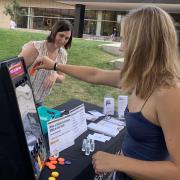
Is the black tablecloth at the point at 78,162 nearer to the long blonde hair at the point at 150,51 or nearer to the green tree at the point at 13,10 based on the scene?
the long blonde hair at the point at 150,51

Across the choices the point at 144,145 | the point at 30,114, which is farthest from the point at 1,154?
the point at 144,145

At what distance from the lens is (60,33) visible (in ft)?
9.97

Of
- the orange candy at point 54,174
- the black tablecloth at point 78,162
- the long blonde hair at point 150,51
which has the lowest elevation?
the black tablecloth at point 78,162

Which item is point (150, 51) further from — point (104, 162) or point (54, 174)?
point (54, 174)

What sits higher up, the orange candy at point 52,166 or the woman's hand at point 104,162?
the woman's hand at point 104,162

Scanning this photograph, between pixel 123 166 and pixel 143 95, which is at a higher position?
pixel 143 95

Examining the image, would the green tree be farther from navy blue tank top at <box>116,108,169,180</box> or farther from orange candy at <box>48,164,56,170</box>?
navy blue tank top at <box>116,108,169,180</box>

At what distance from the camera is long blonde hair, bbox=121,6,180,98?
4.43ft

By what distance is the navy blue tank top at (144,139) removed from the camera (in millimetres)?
1364

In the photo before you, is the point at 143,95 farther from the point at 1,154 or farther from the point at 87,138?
the point at 87,138

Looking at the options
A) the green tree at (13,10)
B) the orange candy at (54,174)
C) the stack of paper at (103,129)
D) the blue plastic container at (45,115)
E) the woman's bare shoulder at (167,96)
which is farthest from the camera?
the green tree at (13,10)

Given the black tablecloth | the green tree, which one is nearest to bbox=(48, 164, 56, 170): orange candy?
the black tablecloth

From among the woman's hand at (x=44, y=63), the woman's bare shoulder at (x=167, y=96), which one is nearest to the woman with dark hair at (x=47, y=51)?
the woman's hand at (x=44, y=63)

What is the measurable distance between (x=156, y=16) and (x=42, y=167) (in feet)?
2.74
